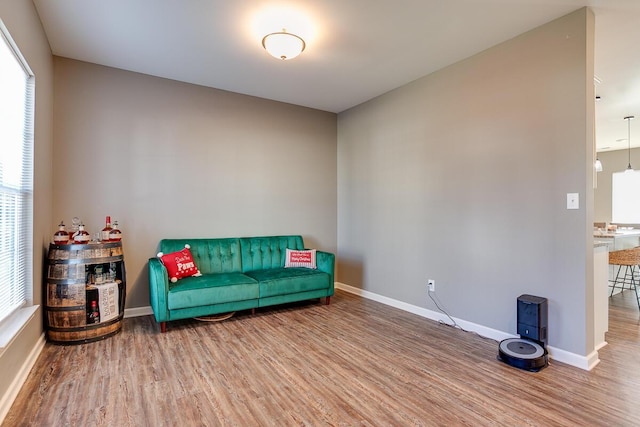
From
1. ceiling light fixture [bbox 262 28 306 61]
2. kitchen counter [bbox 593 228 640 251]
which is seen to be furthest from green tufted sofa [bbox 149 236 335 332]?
kitchen counter [bbox 593 228 640 251]

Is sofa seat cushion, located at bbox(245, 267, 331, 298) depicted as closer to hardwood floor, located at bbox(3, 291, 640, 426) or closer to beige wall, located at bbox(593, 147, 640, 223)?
hardwood floor, located at bbox(3, 291, 640, 426)

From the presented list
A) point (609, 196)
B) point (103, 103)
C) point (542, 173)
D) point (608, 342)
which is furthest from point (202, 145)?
point (609, 196)

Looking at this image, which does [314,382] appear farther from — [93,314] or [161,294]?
[93,314]

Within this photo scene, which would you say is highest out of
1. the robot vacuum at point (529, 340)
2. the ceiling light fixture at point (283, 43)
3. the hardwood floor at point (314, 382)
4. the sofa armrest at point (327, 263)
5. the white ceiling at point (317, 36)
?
the white ceiling at point (317, 36)

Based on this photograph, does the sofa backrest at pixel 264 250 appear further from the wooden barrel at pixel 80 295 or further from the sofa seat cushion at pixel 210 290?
the wooden barrel at pixel 80 295

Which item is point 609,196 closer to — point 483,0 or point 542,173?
point 542,173

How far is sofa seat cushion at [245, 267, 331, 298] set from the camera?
3.62m

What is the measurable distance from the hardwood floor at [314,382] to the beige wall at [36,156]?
0.20m

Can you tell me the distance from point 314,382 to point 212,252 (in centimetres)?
218

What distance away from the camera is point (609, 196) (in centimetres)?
739

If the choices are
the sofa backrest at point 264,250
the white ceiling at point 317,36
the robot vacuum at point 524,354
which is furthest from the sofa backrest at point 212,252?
the robot vacuum at point 524,354

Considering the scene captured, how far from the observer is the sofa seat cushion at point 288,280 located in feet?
11.9

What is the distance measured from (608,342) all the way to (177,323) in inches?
162

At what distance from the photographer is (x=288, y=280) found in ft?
12.2
